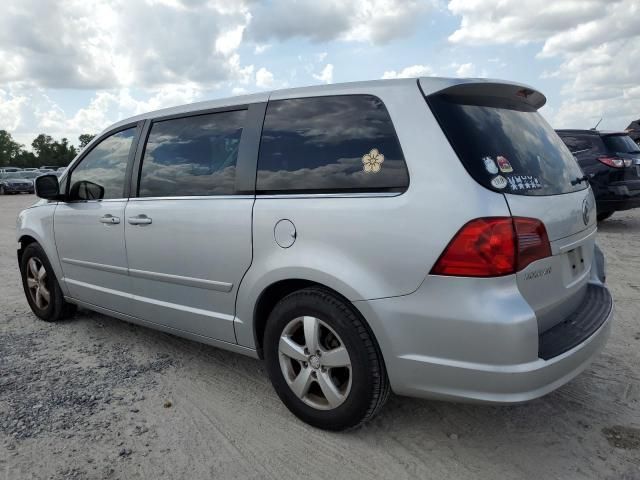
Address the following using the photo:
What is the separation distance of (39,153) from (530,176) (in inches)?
4877

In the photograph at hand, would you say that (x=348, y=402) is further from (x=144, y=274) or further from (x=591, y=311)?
(x=144, y=274)

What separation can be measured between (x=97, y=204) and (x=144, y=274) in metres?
0.81

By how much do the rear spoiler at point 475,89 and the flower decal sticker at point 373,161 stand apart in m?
0.36

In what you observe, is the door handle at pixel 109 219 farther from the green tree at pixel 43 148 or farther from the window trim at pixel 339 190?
the green tree at pixel 43 148

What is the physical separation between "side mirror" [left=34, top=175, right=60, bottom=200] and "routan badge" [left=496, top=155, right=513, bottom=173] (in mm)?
3489

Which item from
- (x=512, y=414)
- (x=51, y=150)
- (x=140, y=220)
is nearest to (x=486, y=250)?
(x=512, y=414)

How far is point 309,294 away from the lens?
2.69m

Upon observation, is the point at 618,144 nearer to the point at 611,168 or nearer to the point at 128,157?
the point at 611,168

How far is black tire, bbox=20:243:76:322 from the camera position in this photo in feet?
15.3

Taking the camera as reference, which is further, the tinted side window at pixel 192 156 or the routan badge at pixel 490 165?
the tinted side window at pixel 192 156

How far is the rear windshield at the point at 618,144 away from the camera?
9.09 meters

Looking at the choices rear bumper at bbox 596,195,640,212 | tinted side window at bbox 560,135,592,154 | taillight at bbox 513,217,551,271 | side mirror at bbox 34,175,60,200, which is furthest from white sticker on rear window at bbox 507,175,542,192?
tinted side window at bbox 560,135,592,154

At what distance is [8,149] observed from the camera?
378 feet

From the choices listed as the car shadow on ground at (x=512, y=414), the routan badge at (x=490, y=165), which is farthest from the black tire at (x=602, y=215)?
the routan badge at (x=490, y=165)
